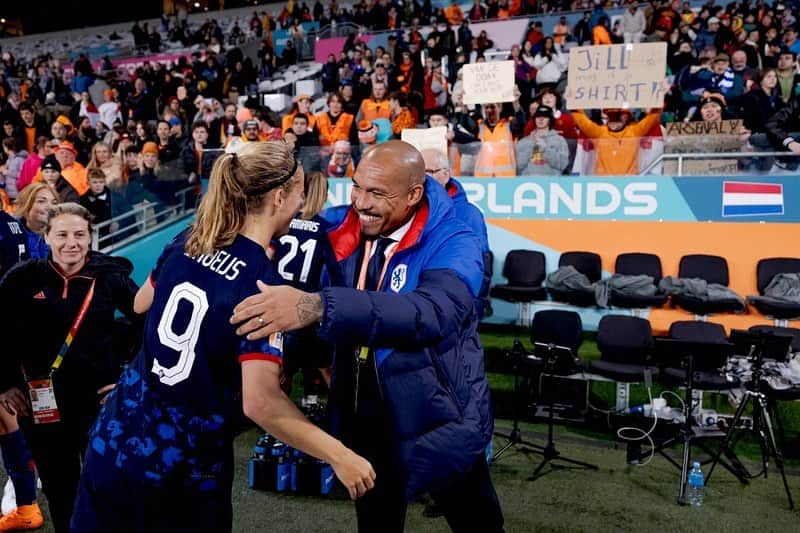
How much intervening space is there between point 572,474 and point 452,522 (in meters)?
2.79

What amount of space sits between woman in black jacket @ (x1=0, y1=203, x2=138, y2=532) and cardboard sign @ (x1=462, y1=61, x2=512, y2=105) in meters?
5.43

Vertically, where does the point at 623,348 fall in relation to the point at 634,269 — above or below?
below

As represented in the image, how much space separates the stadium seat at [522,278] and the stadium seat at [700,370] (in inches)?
68.9

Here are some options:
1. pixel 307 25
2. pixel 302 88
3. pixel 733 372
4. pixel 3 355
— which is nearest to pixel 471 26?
pixel 302 88

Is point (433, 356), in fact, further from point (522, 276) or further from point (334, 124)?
point (334, 124)

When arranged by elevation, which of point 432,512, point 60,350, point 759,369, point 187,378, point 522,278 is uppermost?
point 187,378

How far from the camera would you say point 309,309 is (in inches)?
64.3

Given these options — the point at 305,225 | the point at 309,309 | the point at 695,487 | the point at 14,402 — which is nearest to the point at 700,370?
the point at 695,487

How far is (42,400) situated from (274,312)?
6.36 ft

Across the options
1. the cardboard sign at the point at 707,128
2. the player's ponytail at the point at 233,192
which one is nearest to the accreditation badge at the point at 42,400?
the player's ponytail at the point at 233,192

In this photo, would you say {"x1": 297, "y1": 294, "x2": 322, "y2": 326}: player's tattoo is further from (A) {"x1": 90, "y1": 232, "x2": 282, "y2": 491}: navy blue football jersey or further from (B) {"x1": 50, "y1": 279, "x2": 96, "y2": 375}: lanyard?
(B) {"x1": 50, "y1": 279, "x2": 96, "y2": 375}: lanyard

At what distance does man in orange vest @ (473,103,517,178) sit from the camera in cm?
818

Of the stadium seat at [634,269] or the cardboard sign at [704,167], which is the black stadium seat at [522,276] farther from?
the cardboard sign at [704,167]

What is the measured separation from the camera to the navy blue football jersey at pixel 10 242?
5059 mm
